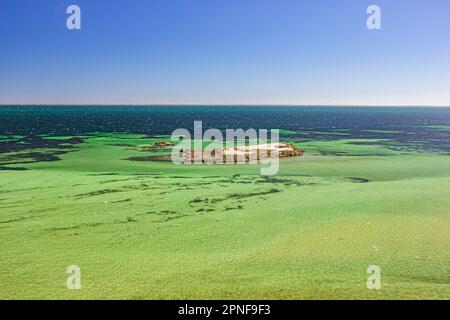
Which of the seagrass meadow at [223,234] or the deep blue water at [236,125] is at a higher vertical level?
the deep blue water at [236,125]

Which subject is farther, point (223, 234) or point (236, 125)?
point (236, 125)

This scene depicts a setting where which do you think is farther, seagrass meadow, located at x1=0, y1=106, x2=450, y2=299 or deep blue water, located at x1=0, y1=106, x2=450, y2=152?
deep blue water, located at x1=0, y1=106, x2=450, y2=152

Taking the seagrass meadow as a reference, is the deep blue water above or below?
above

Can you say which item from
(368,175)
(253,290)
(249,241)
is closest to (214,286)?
(253,290)

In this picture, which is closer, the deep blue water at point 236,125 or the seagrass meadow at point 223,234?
the seagrass meadow at point 223,234

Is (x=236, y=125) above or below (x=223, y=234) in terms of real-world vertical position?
above

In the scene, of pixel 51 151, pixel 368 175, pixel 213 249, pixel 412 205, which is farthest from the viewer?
pixel 51 151

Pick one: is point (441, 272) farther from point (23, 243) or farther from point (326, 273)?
point (23, 243)
